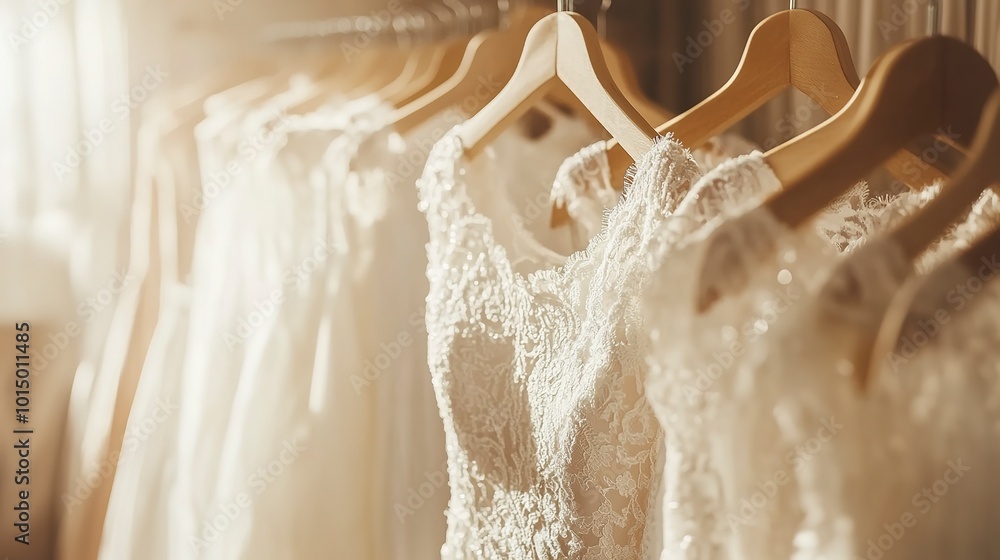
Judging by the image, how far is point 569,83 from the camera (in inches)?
23.6

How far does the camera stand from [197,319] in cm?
87

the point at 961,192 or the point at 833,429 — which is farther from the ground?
the point at 961,192

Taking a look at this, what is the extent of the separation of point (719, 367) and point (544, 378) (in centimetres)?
23

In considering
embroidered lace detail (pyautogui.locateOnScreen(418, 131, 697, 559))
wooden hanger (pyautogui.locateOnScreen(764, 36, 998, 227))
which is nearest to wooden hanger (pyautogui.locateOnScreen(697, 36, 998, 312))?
wooden hanger (pyautogui.locateOnScreen(764, 36, 998, 227))

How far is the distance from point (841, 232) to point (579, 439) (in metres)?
0.30

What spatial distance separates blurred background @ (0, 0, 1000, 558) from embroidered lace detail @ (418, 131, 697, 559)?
460 mm

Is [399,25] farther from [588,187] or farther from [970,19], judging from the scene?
[970,19]

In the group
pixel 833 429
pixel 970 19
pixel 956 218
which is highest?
A: pixel 970 19

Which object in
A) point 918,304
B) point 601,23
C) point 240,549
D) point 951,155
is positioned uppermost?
point 601,23

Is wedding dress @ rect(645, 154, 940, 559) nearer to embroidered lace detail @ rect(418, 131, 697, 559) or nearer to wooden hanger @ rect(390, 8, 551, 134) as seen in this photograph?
Answer: embroidered lace detail @ rect(418, 131, 697, 559)

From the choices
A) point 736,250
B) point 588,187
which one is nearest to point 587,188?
point 588,187

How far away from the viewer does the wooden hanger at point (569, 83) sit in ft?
1.86

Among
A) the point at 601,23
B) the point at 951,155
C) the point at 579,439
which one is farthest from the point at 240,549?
the point at 601,23

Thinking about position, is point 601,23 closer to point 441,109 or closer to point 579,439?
point 441,109
